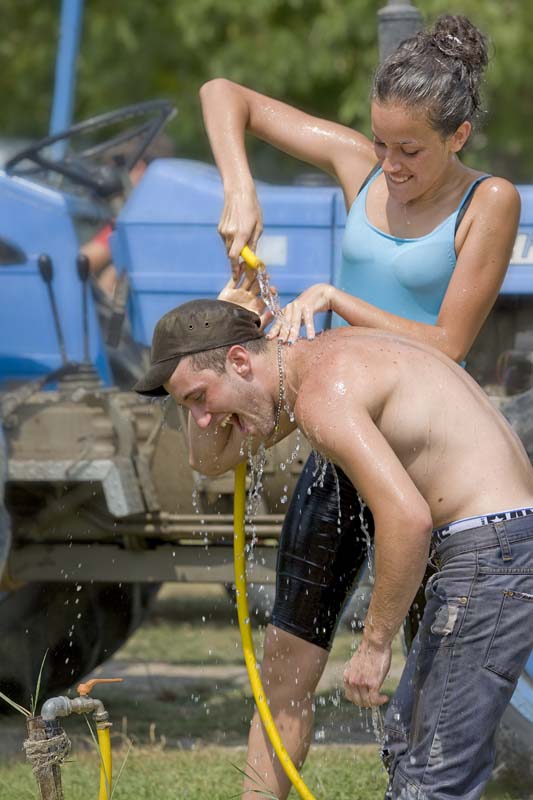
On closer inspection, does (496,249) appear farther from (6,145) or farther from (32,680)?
(6,145)

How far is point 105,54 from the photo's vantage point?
13.0 m

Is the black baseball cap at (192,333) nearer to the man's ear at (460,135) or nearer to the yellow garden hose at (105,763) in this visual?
the man's ear at (460,135)

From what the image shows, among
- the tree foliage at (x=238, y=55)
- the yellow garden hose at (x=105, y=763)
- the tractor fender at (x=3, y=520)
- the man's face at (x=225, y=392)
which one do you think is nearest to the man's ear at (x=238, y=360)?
the man's face at (x=225, y=392)

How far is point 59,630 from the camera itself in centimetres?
484

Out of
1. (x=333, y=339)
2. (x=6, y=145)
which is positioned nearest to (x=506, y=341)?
(x=333, y=339)

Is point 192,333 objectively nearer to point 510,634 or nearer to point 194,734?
point 510,634

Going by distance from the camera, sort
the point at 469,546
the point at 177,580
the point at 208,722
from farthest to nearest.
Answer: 1. the point at 208,722
2. the point at 177,580
3. the point at 469,546

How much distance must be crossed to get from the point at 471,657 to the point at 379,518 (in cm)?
37

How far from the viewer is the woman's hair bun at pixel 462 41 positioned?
3.05 m

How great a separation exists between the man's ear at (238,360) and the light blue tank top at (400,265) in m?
0.48

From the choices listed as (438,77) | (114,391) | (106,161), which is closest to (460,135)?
(438,77)

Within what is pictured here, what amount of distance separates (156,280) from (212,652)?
5.92 ft

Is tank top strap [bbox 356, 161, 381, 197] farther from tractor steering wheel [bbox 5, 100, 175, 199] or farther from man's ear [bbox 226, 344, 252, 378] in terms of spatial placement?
tractor steering wheel [bbox 5, 100, 175, 199]

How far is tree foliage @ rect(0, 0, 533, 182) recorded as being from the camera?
1185 centimetres
